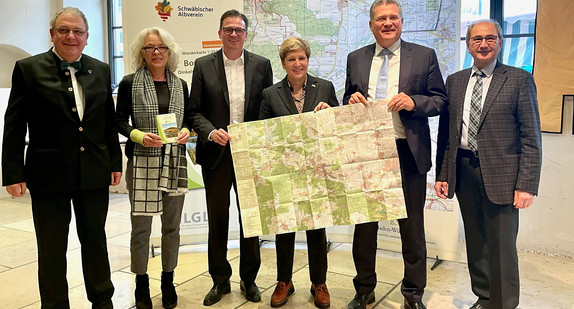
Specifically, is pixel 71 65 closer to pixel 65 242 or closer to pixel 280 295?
pixel 65 242

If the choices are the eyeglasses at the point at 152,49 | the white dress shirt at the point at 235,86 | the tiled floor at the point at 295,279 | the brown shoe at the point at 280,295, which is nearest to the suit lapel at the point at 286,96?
the white dress shirt at the point at 235,86

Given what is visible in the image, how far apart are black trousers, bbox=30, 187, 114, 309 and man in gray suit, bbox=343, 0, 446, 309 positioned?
5.03 ft

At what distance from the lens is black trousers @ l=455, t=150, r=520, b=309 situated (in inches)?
99.7

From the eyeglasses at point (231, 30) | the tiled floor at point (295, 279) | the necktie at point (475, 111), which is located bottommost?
the tiled floor at point (295, 279)

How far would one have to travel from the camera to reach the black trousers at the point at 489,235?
8.30ft

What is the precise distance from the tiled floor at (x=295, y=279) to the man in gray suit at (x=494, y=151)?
0.70m

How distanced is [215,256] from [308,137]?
3.62 feet

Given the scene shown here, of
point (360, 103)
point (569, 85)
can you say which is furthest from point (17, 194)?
point (569, 85)

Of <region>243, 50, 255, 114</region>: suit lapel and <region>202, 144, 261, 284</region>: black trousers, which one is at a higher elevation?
<region>243, 50, 255, 114</region>: suit lapel

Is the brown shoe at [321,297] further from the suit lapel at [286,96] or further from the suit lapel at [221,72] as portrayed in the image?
the suit lapel at [221,72]

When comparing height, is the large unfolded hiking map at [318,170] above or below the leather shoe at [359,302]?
above

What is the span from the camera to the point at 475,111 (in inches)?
101

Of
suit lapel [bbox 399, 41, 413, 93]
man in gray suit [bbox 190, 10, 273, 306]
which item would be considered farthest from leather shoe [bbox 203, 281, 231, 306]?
suit lapel [bbox 399, 41, 413, 93]

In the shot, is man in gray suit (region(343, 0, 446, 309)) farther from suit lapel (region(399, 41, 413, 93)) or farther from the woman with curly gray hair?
the woman with curly gray hair
